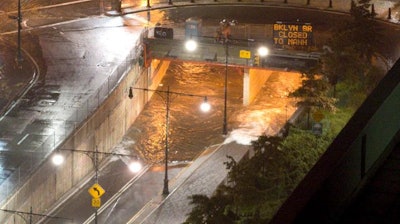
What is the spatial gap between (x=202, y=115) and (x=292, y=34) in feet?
25.1

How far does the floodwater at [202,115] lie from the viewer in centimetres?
5419

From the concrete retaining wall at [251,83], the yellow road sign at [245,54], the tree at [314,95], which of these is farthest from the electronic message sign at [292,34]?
the tree at [314,95]

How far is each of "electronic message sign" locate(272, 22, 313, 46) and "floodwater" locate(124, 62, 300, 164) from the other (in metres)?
4.08

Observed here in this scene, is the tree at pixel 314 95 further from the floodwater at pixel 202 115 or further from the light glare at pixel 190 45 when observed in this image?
the light glare at pixel 190 45

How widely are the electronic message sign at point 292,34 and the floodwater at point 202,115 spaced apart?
408cm

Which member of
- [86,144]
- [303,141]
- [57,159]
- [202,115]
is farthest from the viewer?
[202,115]

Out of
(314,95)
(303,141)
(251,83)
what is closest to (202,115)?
(251,83)

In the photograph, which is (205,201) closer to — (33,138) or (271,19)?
(33,138)

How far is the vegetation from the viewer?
32375 mm

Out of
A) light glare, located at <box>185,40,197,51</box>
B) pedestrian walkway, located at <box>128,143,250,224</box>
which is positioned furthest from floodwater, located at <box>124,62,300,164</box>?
light glare, located at <box>185,40,197,51</box>

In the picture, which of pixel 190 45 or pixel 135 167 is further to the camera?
pixel 190 45

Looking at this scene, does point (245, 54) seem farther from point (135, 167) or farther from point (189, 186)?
point (189, 186)

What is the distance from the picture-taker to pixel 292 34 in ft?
184

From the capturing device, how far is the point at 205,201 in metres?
32.0
